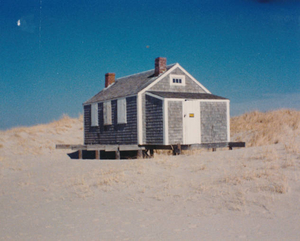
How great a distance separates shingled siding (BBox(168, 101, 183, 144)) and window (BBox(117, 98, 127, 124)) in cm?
354

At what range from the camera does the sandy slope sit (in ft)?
26.2

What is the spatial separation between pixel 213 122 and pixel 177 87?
326cm

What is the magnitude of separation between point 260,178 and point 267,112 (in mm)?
26086

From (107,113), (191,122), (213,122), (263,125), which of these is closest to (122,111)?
(107,113)

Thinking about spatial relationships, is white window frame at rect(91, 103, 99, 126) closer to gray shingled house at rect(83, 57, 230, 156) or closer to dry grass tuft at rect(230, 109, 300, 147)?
gray shingled house at rect(83, 57, 230, 156)

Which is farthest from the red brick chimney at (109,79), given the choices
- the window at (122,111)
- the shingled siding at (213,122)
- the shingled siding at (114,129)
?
the shingled siding at (213,122)

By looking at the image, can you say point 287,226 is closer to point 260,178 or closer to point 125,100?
point 260,178

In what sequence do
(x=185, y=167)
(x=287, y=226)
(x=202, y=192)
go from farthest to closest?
1. (x=185, y=167)
2. (x=202, y=192)
3. (x=287, y=226)

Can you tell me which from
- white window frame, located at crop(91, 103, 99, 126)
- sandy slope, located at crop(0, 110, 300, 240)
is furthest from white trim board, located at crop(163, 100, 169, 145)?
white window frame, located at crop(91, 103, 99, 126)

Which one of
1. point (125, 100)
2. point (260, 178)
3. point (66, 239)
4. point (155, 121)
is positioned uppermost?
point (125, 100)

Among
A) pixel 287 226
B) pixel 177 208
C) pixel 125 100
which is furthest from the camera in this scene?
pixel 125 100

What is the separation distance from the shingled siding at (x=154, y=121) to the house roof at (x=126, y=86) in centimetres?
138

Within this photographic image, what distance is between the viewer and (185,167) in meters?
14.4

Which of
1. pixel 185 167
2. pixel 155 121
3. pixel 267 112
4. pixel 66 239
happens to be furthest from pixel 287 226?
pixel 267 112
